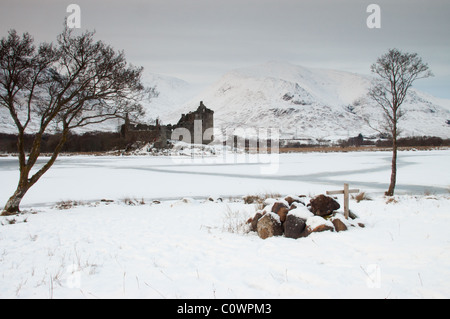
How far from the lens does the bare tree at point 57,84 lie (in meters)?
13.1

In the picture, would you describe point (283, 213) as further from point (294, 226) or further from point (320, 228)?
point (320, 228)

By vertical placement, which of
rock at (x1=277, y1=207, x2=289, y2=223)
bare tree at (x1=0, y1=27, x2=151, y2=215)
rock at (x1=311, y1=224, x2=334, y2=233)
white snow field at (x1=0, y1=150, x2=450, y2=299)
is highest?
bare tree at (x1=0, y1=27, x2=151, y2=215)

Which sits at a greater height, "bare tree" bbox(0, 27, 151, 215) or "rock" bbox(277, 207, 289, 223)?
"bare tree" bbox(0, 27, 151, 215)

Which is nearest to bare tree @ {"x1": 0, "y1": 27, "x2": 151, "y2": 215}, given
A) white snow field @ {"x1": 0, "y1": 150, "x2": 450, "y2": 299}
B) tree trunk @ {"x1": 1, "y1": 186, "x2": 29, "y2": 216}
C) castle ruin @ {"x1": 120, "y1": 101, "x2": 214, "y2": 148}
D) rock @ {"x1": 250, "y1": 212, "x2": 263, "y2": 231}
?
tree trunk @ {"x1": 1, "y1": 186, "x2": 29, "y2": 216}

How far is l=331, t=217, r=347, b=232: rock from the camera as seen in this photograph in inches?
316

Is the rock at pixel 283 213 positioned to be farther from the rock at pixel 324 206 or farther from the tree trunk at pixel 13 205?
the tree trunk at pixel 13 205

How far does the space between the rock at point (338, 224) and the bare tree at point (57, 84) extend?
11034 mm

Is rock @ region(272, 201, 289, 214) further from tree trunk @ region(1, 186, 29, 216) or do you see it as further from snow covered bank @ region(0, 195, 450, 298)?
tree trunk @ region(1, 186, 29, 216)

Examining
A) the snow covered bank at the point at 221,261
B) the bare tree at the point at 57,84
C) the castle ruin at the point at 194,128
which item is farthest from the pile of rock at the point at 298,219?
the castle ruin at the point at 194,128

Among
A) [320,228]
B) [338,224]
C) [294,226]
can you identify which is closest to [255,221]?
[294,226]

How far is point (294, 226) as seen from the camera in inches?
313

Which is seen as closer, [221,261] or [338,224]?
[221,261]

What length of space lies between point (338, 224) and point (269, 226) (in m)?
1.84

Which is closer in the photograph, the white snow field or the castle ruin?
the white snow field
